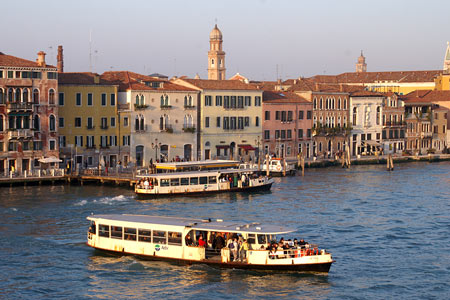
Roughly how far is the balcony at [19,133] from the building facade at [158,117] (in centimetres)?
802

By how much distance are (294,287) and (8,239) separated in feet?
42.7

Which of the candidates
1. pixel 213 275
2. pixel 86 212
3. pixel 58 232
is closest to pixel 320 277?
pixel 213 275

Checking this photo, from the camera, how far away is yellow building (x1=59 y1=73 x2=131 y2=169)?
5644 cm

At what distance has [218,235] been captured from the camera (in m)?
29.8

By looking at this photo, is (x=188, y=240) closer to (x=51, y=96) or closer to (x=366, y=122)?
(x=51, y=96)

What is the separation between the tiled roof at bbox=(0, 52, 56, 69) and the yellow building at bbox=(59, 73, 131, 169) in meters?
3.02

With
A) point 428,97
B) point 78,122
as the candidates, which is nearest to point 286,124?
point 78,122

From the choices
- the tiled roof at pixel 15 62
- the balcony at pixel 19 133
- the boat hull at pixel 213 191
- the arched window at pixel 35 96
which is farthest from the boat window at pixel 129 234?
the arched window at pixel 35 96

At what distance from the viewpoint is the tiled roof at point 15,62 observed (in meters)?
52.1

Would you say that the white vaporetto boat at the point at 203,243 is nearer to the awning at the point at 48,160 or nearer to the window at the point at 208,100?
the awning at the point at 48,160

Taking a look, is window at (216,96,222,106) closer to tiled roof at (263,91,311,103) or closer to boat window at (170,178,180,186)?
tiled roof at (263,91,311,103)

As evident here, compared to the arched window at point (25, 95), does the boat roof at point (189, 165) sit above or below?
below

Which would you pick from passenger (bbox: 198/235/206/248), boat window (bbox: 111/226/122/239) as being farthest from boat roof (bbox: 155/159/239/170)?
passenger (bbox: 198/235/206/248)

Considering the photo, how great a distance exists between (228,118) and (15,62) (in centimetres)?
1941
